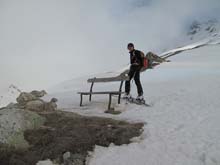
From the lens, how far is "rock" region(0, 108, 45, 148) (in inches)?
412

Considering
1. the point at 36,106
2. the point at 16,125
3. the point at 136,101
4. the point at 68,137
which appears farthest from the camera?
the point at 36,106

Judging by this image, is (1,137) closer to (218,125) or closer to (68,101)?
(218,125)

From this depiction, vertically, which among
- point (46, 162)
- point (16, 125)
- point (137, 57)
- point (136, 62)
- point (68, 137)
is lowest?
point (46, 162)

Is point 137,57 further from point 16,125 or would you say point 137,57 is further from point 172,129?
point 16,125

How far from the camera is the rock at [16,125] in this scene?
10.5 m

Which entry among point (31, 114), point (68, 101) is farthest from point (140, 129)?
point (68, 101)

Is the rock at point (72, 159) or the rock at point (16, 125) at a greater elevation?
the rock at point (16, 125)

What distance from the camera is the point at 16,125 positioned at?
11172 mm

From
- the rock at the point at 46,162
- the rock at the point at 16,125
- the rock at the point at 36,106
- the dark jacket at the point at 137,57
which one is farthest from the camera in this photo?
the rock at the point at 36,106

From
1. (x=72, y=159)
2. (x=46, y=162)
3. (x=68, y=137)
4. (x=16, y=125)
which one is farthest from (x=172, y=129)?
(x=16, y=125)

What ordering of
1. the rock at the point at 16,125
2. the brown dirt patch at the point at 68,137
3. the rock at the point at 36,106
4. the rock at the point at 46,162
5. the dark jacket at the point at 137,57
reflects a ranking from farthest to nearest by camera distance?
the rock at the point at 36,106, the dark jacket at the point at 137,57, the rock at the point at 16,125, the brown dirt patch at the point at 68,137, the rock at the point at 46,162

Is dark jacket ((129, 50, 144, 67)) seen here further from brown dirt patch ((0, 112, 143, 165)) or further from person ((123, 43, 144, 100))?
brown dirt patch ((0, 112, 143, 165))

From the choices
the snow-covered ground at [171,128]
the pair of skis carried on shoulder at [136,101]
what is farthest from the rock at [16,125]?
the pair of skis carried on shoulder at [136,101]

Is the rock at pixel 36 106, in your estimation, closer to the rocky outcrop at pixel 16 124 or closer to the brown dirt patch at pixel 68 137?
the brown dirt patch at pixel 68 137
